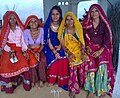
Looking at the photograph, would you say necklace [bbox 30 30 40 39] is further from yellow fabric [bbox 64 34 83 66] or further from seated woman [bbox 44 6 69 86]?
yellow fabric [bbox 64 34 83 66]

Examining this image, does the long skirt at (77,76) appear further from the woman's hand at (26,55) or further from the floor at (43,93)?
the woman's hand at (26,55)

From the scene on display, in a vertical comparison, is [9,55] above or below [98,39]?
below

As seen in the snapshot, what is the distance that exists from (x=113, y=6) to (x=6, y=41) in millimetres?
1147

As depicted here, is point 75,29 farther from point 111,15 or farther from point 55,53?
point 111,15

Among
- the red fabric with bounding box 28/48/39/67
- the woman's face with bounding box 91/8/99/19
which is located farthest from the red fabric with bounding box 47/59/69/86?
the woman's face with bounding box 91/8/99/19

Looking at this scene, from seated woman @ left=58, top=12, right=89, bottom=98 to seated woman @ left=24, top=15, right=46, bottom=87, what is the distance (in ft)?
0.51

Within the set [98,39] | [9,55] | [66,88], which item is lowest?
[66,88]

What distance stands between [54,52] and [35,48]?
140 mm

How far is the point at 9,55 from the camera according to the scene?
1.42 meters

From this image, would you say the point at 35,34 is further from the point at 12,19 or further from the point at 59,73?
the point at 59,73

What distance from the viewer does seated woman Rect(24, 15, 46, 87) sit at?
140cm

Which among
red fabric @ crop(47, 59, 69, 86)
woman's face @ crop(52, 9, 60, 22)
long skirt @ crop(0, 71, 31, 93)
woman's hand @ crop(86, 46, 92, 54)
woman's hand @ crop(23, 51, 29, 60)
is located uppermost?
woman's face @ crop(52, 9, 60, 22)

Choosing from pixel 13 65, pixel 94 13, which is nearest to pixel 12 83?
pixel 13 65

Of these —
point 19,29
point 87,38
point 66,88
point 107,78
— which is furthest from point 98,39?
point 19,29
